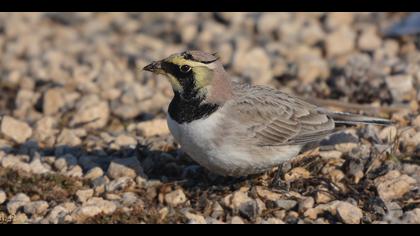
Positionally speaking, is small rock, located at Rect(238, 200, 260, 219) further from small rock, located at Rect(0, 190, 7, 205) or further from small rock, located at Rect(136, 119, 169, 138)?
small rock, located at Rect(0, 190, 7, 205)

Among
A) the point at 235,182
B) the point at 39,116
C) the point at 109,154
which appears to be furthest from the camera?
the point at 39,116

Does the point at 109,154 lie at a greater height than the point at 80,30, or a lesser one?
lesser

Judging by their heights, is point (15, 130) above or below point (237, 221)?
above

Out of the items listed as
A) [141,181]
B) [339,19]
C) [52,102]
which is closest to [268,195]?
[141,181]

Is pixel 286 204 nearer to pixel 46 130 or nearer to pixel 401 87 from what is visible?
pixel 401 87

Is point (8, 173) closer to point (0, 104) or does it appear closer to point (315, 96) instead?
point (0, 104)

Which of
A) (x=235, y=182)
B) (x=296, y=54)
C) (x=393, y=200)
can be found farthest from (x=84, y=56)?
(x=393, y=200)
